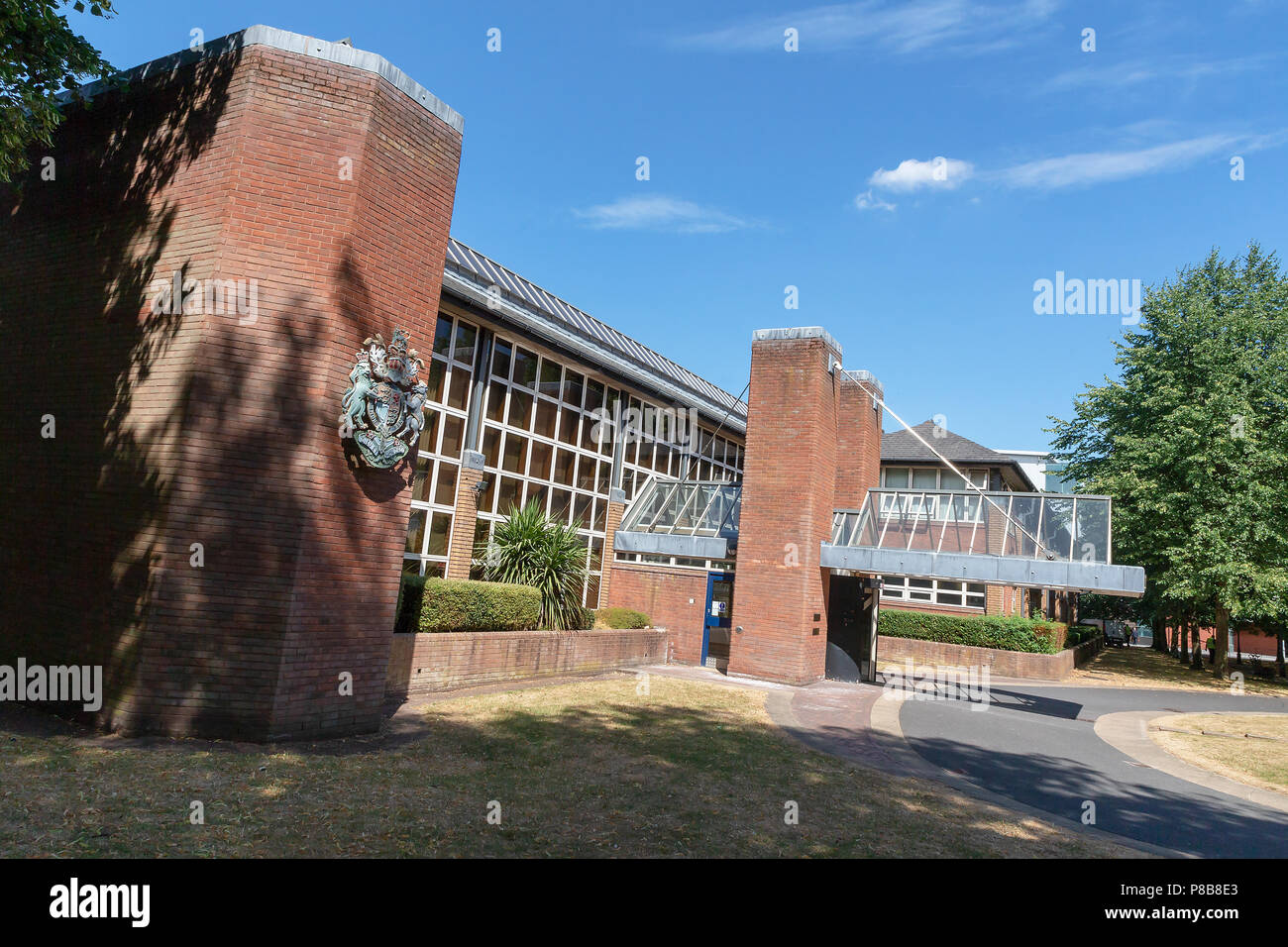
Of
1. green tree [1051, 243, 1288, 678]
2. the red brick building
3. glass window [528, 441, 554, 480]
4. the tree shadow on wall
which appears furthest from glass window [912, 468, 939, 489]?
the tree shadow on wall

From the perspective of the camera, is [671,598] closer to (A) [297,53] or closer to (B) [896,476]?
(A) [297,53]

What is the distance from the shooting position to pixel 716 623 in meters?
17.8

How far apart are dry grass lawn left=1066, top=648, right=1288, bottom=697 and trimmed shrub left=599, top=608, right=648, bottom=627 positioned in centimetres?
1314

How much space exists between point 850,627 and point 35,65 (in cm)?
1666

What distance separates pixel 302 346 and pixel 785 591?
10.8 metres

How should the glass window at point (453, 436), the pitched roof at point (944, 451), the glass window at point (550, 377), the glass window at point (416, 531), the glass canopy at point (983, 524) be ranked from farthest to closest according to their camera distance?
the pitched roof at point (944, 451), the glass window at point (550, 377), the glass window at point (453, 436), the glass canopy at point (983, 524), the glass window at point (416, 531)

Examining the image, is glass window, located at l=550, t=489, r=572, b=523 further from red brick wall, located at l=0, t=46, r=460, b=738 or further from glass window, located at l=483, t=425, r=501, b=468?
red brick wall, located at l=0, t=46, r=460, b=738

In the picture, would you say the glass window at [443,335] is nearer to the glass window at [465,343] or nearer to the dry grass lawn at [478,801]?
the glass window at [465,343]

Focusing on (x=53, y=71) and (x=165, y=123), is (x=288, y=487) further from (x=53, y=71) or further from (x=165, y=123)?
(x=53, y=71)

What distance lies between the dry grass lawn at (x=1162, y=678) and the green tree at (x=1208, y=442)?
1212 millimetres

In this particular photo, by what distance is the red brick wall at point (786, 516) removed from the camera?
611 inches

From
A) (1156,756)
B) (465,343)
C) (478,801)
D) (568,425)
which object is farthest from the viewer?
(568,425)

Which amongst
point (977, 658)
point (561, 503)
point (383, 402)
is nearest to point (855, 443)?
point (977, 658)

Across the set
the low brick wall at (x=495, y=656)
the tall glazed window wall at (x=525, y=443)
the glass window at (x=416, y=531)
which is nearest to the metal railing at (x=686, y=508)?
the tall glazed window wall at (x=525, y=443)
